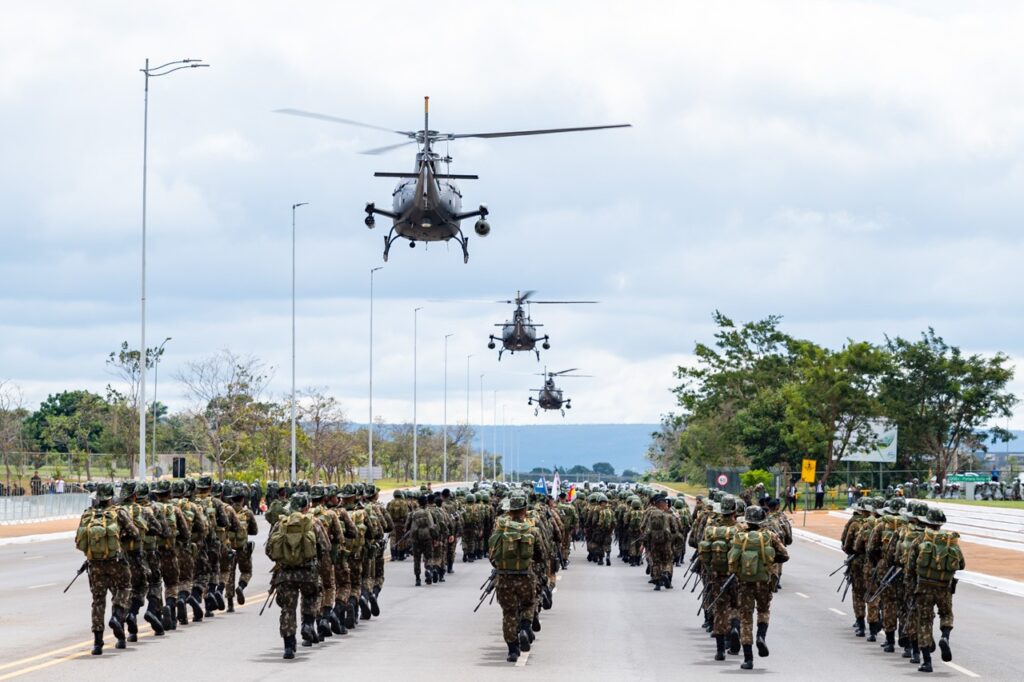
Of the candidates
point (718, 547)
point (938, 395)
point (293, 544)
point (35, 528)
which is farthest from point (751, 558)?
point (938, 395)

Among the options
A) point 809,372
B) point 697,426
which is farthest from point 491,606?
point 697,426

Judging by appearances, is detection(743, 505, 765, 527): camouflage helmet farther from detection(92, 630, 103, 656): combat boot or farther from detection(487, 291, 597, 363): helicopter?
detection(487, 291, 597, 363): helicopter

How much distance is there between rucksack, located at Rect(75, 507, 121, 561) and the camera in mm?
16875

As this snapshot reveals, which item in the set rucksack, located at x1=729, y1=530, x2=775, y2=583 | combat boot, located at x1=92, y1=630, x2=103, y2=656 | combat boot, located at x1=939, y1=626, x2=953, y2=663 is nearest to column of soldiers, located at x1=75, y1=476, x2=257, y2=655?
combat boot, located at x1=92, y1=630, x2=103, y2=656

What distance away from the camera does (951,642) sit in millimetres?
20094

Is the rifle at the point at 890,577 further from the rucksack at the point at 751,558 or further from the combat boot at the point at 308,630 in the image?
the combat boot at the point at 308,630

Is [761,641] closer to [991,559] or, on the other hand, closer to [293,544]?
[293,544]

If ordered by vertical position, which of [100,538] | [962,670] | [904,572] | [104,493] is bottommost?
[962,670]

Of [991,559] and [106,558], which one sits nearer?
[106,558]

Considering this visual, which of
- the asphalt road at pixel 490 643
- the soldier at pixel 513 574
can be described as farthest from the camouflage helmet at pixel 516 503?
the asphalt road at pixel 490 643

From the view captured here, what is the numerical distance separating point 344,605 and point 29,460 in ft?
327

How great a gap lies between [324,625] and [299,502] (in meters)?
1.85

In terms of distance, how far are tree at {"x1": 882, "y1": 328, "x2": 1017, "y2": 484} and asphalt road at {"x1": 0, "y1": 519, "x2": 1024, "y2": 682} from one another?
6337cm

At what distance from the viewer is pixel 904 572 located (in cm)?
1738
